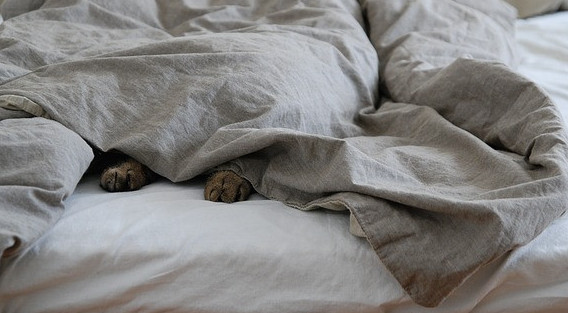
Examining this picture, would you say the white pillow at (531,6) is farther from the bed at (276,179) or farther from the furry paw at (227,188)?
the furry paw at (227,188)

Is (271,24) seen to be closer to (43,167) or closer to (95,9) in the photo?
(95,9)

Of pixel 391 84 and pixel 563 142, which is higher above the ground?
pixel 563 142

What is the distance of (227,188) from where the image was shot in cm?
104

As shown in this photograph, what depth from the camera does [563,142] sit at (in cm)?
103

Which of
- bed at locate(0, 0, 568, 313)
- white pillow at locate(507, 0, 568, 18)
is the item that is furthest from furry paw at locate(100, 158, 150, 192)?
white pillow at locate(507, 0, 568, 18)

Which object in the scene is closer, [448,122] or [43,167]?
[43,167]

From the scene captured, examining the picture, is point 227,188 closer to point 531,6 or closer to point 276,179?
point 276,179

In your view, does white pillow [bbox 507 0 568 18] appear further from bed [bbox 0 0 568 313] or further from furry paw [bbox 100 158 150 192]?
furry paw [bbox 100 158 150 192]

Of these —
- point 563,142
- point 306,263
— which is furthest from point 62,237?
point 563,142

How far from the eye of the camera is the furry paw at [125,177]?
105 centimetres

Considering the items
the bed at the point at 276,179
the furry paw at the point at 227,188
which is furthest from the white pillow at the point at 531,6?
the furry paw at the point at 227,188

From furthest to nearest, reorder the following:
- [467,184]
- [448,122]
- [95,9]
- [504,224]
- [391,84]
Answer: [95,9], [391,84], [448,122], [467,184], [504,224]

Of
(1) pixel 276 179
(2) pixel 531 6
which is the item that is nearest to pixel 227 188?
(1) pixel 276 179

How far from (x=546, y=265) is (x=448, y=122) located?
359mm
